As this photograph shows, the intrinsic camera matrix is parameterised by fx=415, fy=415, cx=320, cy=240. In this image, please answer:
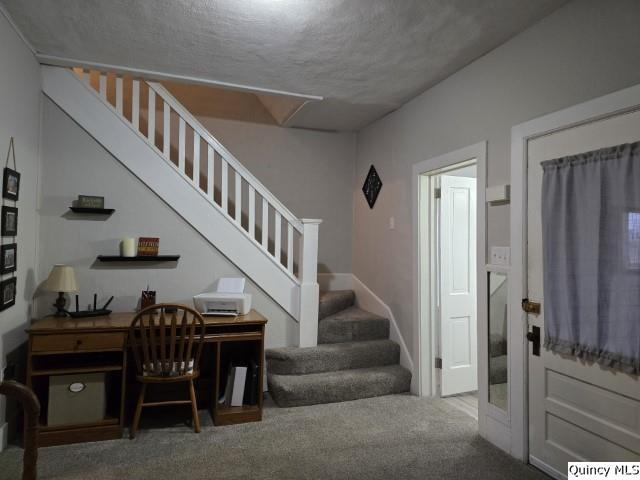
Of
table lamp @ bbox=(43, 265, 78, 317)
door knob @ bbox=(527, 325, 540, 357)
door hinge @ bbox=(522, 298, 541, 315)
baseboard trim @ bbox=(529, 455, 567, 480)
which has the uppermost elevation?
table lamp @ bbox=(43, 265, 78, 317)

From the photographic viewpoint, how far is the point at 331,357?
370 centimetres

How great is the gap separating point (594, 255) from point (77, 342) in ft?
10.1

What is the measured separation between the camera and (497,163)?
2.76 metres

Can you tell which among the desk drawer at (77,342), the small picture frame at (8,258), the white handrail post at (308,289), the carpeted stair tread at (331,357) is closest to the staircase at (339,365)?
the carpeted stair tread at (331,357)

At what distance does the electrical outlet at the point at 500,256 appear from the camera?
8.73ft

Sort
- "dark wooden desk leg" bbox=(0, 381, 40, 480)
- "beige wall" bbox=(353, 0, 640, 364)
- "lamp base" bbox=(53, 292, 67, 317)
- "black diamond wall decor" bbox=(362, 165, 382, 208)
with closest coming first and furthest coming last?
"dark wooden desk leg" bbox=(0, 381, 40, 480) → "beige wall" bbox=(353, 0, 640, 364) → "lamp base" bbox=(53, 292, 67, 317) → "black diamond wall decor" bbox=(362, 165, 382, 208)

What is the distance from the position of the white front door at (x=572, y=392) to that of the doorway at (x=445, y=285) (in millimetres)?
1082

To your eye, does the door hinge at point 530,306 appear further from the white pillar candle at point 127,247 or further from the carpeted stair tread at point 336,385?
the white pillar candle at point 127,247

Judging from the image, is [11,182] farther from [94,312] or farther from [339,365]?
[339,365]

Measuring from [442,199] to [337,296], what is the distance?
154 centimetres

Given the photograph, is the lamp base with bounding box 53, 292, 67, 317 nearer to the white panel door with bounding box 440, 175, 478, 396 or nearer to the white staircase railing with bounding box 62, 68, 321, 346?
the white staircase railing with bounding box 62, 68, 321, 346

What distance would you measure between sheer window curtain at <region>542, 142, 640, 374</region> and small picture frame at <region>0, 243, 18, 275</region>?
3224 millimetres

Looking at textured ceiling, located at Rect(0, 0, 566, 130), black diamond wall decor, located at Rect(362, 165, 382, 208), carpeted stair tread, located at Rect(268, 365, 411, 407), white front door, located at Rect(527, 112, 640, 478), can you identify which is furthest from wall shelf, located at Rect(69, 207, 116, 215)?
white front door, located at Rect(527, 112, 640, 478)

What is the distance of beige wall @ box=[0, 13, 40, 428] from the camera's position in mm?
2553
